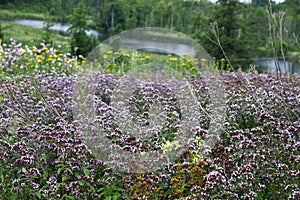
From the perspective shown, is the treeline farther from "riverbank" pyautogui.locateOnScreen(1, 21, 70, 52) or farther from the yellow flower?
the yellow flower

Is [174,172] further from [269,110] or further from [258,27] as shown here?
[258,27]

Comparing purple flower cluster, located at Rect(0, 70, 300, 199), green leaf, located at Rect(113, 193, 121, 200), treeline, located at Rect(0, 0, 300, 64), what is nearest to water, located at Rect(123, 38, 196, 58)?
purple flower cluster, located at Rect(0, 70, 300, 199)

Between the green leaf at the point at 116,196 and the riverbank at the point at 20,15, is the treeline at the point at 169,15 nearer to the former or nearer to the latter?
the riverbank at the point at 20,15

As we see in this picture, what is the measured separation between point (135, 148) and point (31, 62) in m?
4.94

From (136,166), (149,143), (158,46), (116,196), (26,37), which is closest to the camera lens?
(116,196)

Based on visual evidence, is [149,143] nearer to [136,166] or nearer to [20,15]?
[136,166]

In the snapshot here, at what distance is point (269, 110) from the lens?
419 centimetres

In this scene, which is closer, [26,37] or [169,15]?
[26,37]

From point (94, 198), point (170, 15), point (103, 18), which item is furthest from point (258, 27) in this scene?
point (94, 198)

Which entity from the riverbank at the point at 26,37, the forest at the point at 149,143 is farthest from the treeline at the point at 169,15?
the forest at the point at 149,143

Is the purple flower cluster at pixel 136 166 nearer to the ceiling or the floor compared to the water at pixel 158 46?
nearer to the floor

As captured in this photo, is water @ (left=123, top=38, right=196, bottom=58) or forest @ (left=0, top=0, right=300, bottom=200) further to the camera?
water @ (left=123, top=38, right=196, bottom=58)

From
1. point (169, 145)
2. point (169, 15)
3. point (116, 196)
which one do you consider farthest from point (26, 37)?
point (116, 196)

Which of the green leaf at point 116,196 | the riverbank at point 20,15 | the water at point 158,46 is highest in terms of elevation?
the riverbank at point 20,15
